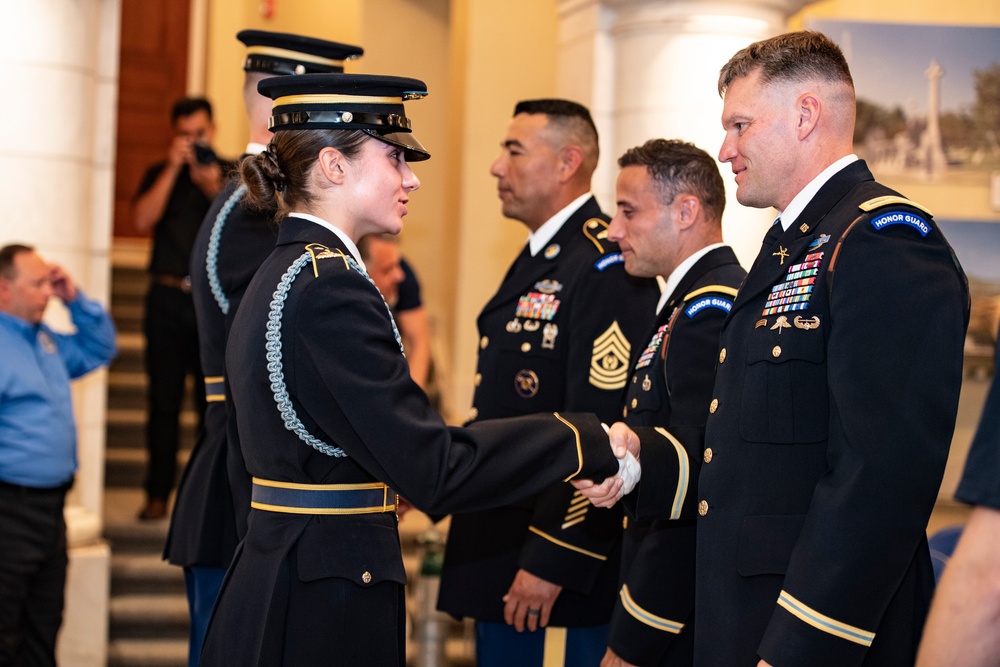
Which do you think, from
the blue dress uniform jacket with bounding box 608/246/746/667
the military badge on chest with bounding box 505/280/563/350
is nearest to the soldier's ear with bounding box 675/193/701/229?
the blue dress uniform jacket with bounding box 608/246/746/667

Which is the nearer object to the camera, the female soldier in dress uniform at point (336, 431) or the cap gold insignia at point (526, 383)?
the female soldier in dress uniform at point (336, 431)

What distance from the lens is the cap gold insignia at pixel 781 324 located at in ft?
6.46

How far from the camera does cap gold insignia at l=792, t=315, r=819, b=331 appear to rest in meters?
1.92

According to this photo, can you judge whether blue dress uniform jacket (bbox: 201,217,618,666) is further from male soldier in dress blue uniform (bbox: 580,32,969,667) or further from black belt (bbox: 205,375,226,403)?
black belt (bbox: 205,375,226,403)

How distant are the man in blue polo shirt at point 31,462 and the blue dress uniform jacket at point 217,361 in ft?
3.89

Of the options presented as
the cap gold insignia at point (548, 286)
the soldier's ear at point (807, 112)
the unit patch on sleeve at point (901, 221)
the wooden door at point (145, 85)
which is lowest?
the cap gold insignia at point (548, 286)

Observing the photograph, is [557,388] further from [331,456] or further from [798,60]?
[798,60]

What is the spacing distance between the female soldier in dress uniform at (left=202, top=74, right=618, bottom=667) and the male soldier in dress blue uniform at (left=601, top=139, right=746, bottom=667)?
0.38m

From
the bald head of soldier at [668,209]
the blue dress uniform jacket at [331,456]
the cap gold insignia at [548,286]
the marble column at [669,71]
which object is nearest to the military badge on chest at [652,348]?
the bald head of soldier at [668,209]

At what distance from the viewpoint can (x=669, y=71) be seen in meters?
3.98

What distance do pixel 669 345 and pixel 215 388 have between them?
1087 mm

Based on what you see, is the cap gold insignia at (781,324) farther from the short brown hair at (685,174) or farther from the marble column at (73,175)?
the marble column at (73,175)

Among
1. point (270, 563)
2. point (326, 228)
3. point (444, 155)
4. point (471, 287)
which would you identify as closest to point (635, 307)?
point (326, 228)

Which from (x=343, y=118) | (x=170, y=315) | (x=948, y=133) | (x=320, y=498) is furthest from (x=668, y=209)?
(x=170, y=315)
